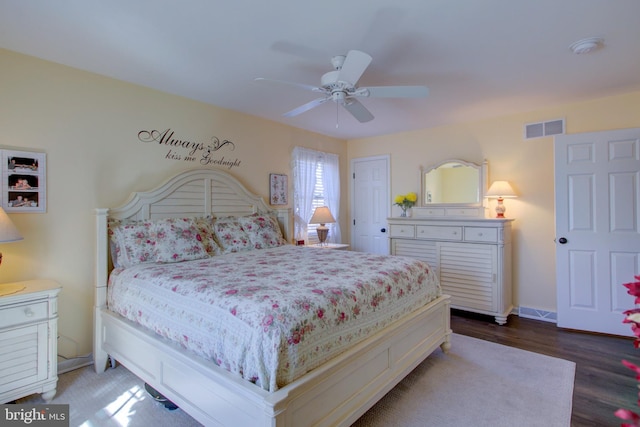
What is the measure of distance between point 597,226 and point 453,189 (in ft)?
5.27

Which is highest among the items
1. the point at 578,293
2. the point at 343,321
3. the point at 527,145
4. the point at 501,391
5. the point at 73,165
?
the point at 527,145

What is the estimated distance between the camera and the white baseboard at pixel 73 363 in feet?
8.71

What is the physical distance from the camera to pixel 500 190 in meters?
3.88

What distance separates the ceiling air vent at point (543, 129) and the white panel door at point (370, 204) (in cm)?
193

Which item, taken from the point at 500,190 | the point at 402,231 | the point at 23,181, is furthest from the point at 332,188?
the point at 23,181

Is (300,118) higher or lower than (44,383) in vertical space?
higher

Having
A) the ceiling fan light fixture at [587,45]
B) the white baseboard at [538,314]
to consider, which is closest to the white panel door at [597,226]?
the white baseboard at [538,314]

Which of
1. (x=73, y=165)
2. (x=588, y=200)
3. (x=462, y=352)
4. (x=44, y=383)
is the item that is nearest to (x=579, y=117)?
(x=588, y=200)

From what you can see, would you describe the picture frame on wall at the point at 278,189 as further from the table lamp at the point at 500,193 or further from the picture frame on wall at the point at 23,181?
the table lamp at the point at 500,193

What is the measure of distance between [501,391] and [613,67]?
9.31 feet

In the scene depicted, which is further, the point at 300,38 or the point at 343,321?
the point at 300,38

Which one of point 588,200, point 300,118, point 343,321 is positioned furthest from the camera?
point 300,118

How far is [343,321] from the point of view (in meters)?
1.80

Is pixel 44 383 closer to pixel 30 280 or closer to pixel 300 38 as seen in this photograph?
pixel 30 280
